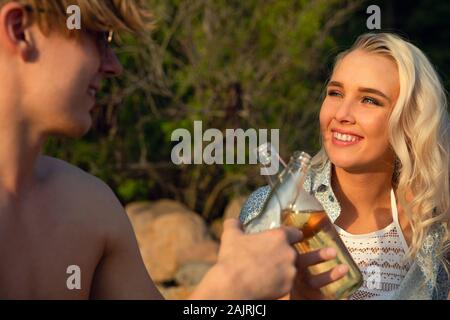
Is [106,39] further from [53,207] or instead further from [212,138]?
[212,138]

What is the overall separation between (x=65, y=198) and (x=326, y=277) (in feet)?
1.94

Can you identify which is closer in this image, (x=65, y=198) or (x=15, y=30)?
(x=15, y=30)

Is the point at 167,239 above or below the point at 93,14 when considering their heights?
below

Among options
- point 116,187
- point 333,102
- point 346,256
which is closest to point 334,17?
point 116,187

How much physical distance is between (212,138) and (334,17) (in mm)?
1841

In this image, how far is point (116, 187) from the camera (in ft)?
28.5

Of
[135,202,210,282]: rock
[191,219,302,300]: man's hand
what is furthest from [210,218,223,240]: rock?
[191,219,302,300]: man's hand

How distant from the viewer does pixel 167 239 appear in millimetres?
7754

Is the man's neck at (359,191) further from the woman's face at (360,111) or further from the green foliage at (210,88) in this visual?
the green foliage at (210,88)

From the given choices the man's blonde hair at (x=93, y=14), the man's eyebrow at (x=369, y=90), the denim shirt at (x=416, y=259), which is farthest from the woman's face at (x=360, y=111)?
the man's blonde hair at (x=93, y=14)

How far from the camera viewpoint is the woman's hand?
1.64 m

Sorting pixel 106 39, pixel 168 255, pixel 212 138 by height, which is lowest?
pixel 168 255

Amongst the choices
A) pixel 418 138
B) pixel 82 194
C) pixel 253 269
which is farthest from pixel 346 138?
pixel 253 269

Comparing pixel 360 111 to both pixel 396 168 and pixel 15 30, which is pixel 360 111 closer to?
pixel 396 168
